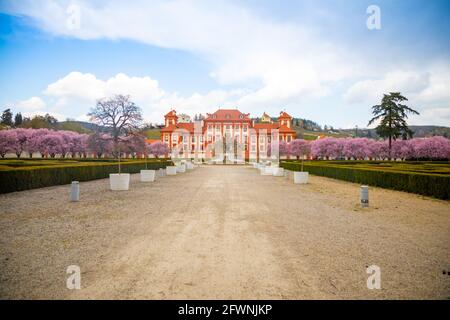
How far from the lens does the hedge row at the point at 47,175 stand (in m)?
13.6

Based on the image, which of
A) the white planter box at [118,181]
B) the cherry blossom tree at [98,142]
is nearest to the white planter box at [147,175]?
the white planter box at [118,181]

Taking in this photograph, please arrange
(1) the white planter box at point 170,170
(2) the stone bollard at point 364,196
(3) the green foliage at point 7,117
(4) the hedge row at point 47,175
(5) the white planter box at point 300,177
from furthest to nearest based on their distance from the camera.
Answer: (3) the green foliage at point 7,117, (1) the white planter box at point 170,170, (5) the white planter box at point 300,177, (4) the hedge row at point 47,175, (2) the stone bollard at point 364,196

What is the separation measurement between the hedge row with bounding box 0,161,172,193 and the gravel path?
16.7 ft

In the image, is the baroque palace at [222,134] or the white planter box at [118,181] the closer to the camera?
the white planter box at [118,181]

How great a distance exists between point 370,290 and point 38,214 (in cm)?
871

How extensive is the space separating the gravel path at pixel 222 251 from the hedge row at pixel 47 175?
16.7ft

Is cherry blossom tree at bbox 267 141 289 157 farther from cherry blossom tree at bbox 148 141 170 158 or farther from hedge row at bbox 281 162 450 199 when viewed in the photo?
hedge row at bbox 281 162 450 199

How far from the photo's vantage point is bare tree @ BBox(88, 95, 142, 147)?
31203 millimetres

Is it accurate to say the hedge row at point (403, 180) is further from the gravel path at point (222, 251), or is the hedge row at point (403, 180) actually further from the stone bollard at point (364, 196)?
the stone bollard at point (364, 196)

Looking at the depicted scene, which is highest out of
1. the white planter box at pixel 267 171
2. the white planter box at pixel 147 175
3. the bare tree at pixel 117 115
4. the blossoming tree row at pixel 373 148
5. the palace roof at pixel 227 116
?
the palace roof at pixel 227 116

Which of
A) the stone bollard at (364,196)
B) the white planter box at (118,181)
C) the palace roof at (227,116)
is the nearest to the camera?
the stone bollard at (364,196)

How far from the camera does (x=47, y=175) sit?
53.3 feet

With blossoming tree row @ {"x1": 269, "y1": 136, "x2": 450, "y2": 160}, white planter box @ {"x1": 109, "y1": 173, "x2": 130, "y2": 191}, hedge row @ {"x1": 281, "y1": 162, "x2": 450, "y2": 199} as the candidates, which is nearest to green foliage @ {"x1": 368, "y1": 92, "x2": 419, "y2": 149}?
blossoming tree row @ {"x1": 269, "y1": 136, "x2": 450, "y2": 160}

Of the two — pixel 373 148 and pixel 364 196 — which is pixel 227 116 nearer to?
pixel 373 148
